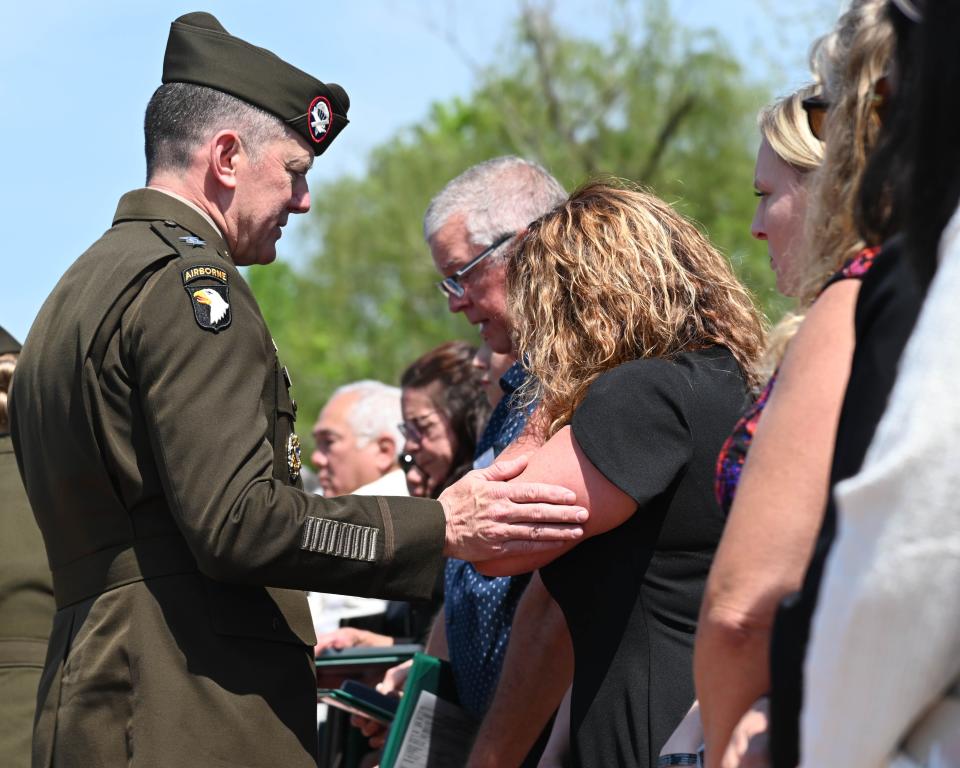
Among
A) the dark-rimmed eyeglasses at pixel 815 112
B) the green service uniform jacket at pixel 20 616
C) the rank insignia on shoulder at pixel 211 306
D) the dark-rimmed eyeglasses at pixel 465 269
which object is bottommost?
the green service uniform jacket at pixel 20 616

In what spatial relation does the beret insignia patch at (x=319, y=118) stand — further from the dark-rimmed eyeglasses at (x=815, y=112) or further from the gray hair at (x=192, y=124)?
the dark-rimmed eyeglasses at (x=815, y=112)

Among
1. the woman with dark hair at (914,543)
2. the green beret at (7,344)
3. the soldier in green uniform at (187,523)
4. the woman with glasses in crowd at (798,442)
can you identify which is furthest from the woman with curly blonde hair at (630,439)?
the green beret at (7,344)

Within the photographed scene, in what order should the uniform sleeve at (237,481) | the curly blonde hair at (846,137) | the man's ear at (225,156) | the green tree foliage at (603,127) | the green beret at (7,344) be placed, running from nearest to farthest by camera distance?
the curly blonde hair at (846,137) → the uniform sleeve at (237,481) → the man's ear at (225,156) → the green beret at (7,344) → the green tree foliage at (603,127)

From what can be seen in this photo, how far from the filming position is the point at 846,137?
5.39ft

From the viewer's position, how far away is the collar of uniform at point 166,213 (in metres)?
2.90

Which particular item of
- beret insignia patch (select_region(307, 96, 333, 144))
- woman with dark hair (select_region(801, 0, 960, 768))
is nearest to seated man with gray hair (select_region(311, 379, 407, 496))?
beret insignia patch (select_region(307, 96, 333, 144))

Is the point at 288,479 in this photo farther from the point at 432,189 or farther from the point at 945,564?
the point at 432,189

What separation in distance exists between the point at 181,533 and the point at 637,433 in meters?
0.97

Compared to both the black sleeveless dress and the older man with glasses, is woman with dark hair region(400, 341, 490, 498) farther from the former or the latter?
the black sleeveless dress

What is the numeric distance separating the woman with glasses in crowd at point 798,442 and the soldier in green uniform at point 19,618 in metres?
3.05

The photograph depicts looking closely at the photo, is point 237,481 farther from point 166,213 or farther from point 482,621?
point 482,621

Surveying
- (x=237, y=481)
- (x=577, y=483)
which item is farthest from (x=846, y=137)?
(x=237, y=481)

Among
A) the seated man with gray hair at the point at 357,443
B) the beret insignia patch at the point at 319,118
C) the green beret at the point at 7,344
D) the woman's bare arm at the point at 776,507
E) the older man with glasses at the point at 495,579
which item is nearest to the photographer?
the woman's bare arm at the point at 776,507

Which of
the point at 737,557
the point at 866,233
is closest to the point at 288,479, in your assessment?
the point at 737,557
